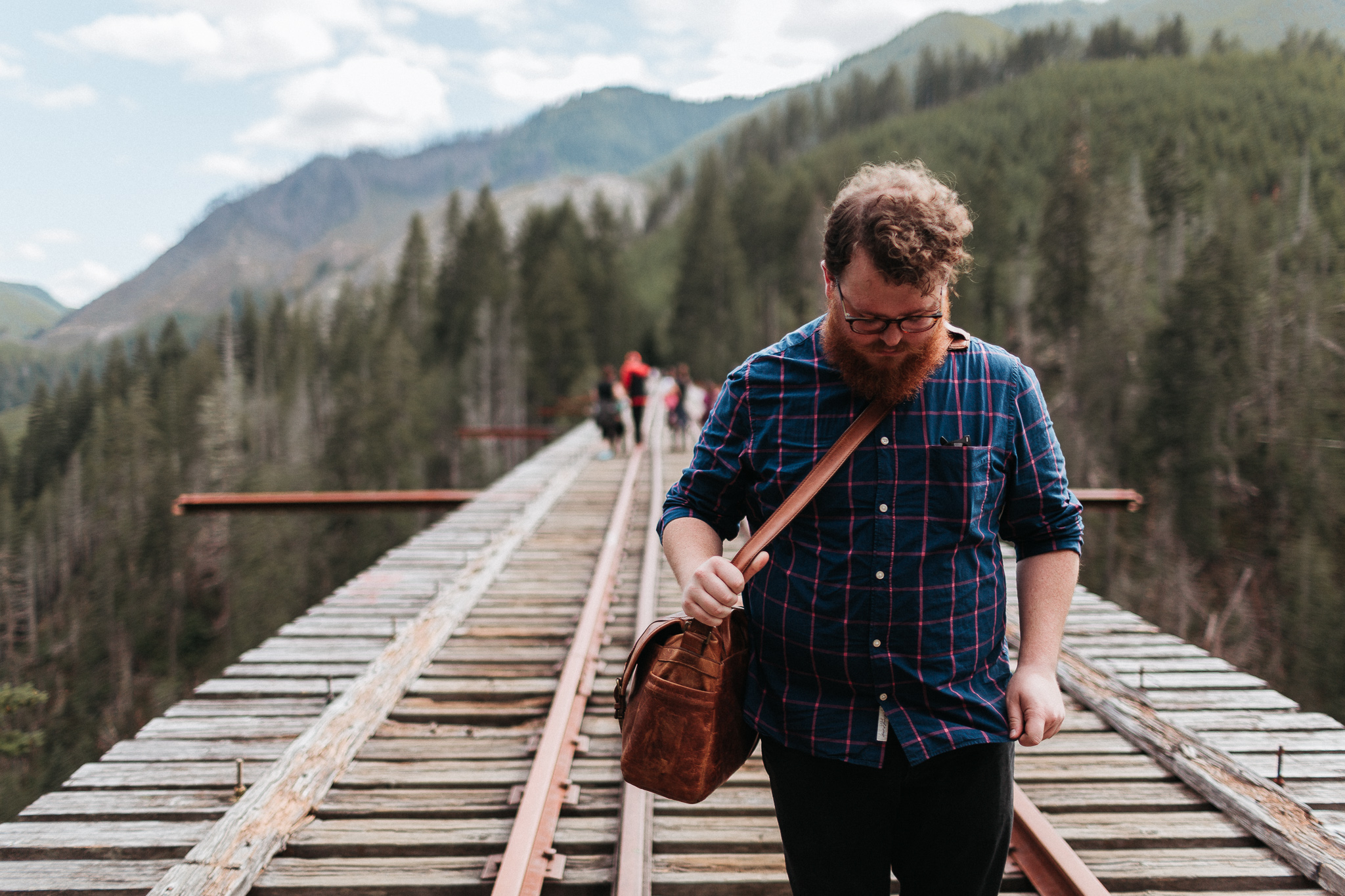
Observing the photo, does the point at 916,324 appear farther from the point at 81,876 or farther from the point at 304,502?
the point at 304,502

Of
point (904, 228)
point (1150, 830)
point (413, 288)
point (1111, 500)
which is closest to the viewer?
point (904, 228)

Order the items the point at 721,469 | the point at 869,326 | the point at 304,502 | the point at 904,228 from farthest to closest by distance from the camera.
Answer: the point at 304,502 → the point at 721,469 → the point at 869,326 → the point at 904,228

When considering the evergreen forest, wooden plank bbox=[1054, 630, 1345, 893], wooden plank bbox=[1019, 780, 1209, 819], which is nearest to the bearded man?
wooden plank bbox=[1054, 630, 1345, 893]

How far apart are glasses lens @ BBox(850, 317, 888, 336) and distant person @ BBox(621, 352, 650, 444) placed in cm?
1145

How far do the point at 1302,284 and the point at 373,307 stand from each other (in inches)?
2715

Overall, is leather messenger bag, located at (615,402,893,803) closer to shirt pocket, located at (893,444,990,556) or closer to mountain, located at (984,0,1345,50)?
shirt pocket, located at (893,444,990,556)

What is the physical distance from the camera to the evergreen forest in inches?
1422

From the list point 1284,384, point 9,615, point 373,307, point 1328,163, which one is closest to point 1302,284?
point 1284,384

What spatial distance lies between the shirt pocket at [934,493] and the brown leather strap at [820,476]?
8cm

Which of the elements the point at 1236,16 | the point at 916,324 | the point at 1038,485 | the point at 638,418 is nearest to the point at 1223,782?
the point at 1038,485

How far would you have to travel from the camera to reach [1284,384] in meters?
38.7

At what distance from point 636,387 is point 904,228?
12.0 m

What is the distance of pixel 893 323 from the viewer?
1454 mm

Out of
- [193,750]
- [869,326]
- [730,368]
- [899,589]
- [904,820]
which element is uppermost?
[730,368]
